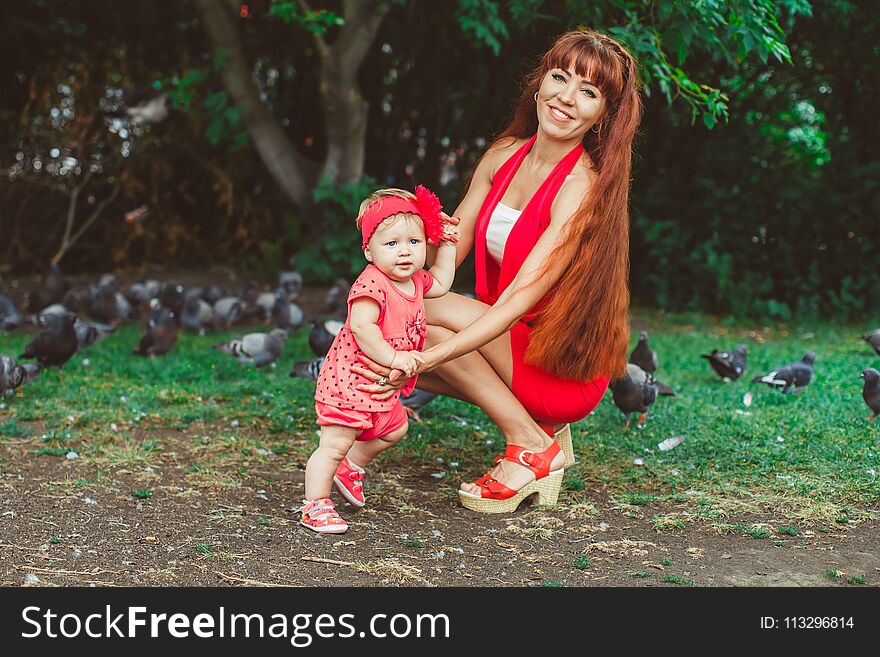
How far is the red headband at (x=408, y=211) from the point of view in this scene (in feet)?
12.1

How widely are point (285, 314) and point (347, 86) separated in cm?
231

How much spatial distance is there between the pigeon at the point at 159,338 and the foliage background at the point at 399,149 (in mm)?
2485

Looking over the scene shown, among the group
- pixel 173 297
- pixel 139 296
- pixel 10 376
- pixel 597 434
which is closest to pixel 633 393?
pixel 597 434

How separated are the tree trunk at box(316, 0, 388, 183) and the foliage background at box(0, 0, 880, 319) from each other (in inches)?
11.5

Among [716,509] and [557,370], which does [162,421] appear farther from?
[716,509]

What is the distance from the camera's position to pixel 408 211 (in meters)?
3.72

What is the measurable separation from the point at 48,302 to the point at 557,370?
237 inches

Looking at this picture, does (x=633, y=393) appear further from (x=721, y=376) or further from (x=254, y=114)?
(x=254, y=114)

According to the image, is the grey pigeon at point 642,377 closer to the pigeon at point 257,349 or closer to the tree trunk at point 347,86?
the pigeon at point 257,349

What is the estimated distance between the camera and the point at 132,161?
11.0 metres

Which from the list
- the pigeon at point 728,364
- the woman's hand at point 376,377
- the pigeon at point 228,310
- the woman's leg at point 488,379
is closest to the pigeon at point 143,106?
the pigeon at point 228,310

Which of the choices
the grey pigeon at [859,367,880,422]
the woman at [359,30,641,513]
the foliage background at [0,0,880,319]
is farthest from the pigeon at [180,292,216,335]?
the grey pigeon at [859,367,880,422]

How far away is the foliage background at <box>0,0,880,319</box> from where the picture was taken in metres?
9.72

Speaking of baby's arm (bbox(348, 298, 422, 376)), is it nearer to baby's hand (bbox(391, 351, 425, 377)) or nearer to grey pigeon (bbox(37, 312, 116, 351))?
baby's hand (bbox(391, 351, 425, 377))
